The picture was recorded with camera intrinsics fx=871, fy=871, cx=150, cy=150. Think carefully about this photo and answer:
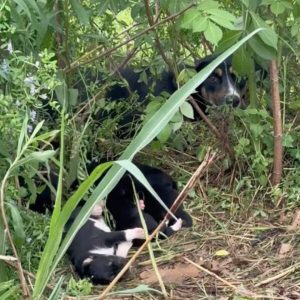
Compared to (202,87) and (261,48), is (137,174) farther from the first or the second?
(202,87)

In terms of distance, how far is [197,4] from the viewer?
354cm

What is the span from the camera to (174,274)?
3.44 metres

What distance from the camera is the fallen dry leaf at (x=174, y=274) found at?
133 inches

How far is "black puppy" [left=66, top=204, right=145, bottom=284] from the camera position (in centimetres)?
331

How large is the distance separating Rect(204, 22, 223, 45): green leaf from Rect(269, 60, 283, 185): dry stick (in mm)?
689

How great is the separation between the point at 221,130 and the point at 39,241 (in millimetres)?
1254

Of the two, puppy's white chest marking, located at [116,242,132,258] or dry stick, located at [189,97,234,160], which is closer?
puppy's white chest marking, located at [116,242,132,258]

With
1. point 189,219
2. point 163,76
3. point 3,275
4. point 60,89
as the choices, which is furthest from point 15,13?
point 163,76

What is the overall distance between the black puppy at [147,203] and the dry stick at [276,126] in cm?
49

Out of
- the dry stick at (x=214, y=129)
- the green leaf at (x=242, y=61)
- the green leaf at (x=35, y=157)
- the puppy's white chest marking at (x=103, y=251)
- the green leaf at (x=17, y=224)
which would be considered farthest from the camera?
the dry stick at (x=214, y=129)

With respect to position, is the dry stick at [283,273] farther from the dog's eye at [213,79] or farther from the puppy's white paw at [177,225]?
the dog's eye at [213,79]

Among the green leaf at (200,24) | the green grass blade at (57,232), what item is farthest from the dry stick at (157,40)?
the green grass blade at (57,232)

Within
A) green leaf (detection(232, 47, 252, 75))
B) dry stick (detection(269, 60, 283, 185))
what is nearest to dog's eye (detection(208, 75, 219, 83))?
dry stick (detection(269, 60, 283, 185))

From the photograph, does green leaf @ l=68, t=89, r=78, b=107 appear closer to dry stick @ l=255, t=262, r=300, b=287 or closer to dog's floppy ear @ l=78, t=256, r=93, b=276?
dog's floppy ear @ l=78, t=256, r=93, b=276
